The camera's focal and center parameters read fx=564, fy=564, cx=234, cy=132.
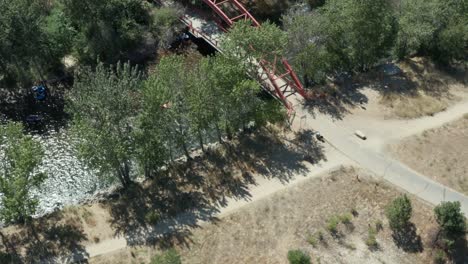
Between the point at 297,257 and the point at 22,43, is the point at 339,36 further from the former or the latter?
the point at 22,43

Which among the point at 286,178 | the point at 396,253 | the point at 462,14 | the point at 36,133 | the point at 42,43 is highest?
the point at 42,43

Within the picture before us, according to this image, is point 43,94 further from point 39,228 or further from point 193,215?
point 193,215

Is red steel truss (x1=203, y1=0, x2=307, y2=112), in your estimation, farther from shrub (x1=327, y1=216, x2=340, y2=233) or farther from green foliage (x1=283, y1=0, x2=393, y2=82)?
shrub (x1=327, y1=216, x2=340, y2=233)

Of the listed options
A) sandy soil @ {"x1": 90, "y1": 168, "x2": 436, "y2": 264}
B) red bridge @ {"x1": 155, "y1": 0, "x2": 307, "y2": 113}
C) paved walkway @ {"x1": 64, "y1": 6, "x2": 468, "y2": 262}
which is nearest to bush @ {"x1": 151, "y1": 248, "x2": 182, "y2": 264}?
sandy soil @ {"x1": 90, "y1": 168, "x2": 436, "y2": 264}

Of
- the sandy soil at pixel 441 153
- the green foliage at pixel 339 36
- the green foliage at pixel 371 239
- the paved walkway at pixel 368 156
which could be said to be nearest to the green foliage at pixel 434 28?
the green foliage at pixel 339 36

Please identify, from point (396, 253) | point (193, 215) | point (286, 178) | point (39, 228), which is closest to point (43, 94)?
point (39, 228)

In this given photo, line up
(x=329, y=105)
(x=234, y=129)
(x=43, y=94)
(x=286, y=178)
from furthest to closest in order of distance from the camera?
1. (x=43, y=94)
2. (x=329, y=105)
3. (x=234, y=129)
4. (x=286, y=178)

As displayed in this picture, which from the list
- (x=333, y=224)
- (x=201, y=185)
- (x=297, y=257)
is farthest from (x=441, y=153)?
(x=201, y=185)
